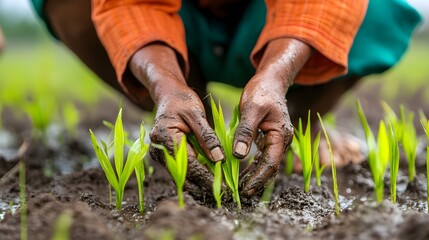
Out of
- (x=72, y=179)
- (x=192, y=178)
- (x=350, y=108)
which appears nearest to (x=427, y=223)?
(x=192, y=178)

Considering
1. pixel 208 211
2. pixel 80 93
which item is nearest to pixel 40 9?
pixel 208 211

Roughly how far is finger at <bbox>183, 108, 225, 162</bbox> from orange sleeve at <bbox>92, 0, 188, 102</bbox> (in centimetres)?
34

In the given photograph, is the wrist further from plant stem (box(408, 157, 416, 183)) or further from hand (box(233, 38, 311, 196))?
plant stem (box(408, 157, 416, 183))

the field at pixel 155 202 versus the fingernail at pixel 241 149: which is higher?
the fingernail at pixel 241 149

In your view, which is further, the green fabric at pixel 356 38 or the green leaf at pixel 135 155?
the green fabric at pixel 356 38

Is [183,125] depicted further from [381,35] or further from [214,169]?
[381,35]

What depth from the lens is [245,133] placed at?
145cm

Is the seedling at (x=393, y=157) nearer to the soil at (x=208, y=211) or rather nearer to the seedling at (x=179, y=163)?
the soil at (x=208, y=211)

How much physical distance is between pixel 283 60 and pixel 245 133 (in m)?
0.27

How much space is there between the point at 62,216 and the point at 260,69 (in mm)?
623

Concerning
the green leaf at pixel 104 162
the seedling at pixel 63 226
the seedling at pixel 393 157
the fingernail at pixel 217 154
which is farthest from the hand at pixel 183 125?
the seedling at pixel 393 157

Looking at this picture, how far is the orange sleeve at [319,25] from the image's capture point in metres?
1.69

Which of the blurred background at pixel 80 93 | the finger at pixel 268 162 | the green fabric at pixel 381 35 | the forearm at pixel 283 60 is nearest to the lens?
the finger at pixel 268 162

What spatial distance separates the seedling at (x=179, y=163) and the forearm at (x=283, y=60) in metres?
0.29
